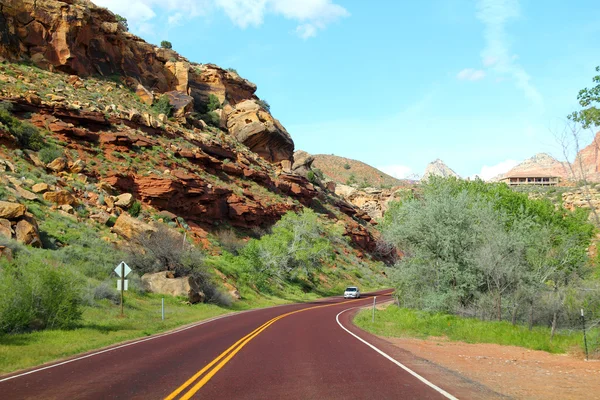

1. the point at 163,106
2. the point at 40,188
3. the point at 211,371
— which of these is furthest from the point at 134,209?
the point at 211,371

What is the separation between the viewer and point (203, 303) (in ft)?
98.8

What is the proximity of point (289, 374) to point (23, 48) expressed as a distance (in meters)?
58.8

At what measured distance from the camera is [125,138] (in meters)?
47.2

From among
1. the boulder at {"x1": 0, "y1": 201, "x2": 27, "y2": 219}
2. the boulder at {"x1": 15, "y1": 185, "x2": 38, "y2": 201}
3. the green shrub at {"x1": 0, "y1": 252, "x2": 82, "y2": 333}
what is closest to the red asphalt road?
the green shrub at {"x1": 0, "y1": 252, "x2": 82, "y2": 333}

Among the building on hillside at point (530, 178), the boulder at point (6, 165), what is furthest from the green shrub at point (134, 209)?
the building on hillside at point (530, 178)

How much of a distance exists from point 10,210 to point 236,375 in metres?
21.0

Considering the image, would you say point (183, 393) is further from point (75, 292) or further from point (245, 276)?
point (245, 276)

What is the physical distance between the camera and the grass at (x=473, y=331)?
1556 cm

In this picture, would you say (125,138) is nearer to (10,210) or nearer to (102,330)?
(10,210)

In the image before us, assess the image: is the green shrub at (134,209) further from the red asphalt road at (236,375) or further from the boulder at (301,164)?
the boulder at (301,164)

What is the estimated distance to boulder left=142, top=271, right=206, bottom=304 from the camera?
28.8m

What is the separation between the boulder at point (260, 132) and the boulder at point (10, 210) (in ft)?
157

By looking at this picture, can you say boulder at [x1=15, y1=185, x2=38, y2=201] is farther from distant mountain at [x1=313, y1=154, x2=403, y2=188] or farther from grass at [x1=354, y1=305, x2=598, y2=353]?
distant mountain at [x1=313, y1=154, x2=403, y2=188]

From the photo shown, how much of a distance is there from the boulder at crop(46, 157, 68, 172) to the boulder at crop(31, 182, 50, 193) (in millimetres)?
5614
